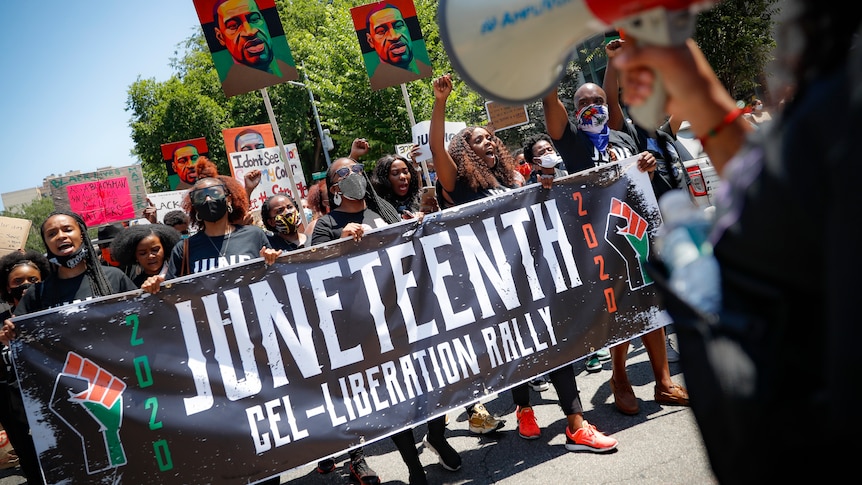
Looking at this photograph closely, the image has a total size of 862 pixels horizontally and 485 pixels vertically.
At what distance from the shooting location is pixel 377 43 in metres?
8.81

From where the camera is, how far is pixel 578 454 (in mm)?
3896

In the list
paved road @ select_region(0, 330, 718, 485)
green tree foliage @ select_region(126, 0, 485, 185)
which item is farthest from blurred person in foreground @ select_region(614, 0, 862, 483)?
green tree foliage @ select_region(126, 0, 485, 185)

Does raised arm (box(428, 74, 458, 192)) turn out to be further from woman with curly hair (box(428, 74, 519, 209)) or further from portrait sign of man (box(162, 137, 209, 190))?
portrait sign of man (box(162, 137, 209, 190))

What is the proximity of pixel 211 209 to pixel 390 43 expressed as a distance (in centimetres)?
526

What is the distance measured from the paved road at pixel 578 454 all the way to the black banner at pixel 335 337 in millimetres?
500

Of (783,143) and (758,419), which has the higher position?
(783,143)

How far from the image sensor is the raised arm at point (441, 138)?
3766 millimetres

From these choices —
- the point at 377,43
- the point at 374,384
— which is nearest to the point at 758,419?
the point at 374,384

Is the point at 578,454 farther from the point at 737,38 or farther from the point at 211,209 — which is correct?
the point at 737,38

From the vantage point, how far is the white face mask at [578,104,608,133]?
15.0 feet

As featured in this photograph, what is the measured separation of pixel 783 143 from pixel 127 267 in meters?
5.89

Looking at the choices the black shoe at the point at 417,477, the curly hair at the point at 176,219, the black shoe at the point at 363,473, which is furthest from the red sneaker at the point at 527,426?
the curly hair at the point at 176,219

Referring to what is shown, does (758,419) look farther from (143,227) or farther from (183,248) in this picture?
(143,227)

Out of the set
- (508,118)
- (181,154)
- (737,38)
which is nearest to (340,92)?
(181,154)
